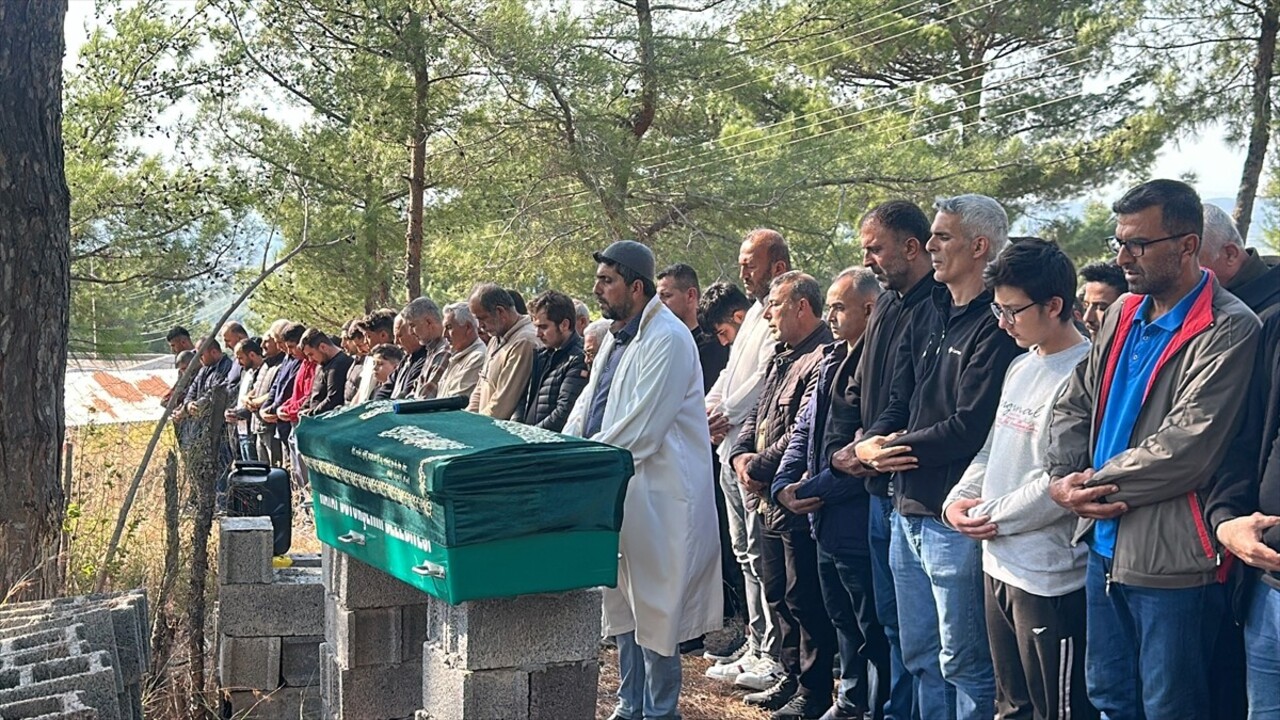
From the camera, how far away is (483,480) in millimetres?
4082

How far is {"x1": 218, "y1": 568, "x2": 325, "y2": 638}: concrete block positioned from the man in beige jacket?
1818 millimetres

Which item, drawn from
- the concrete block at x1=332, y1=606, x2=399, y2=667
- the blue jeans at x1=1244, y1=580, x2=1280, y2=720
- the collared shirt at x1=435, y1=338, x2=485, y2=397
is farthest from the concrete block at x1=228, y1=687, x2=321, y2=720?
the blue jeans at x1=1244, y1=580, x2=1280, y2=720

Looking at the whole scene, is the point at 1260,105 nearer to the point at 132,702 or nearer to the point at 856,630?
the point at 856,630

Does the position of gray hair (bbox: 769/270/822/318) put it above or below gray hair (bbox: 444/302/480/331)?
above

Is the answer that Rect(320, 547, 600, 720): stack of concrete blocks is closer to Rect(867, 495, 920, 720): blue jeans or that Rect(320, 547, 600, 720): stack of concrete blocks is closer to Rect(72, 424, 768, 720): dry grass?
Rect(867, 495, 920, 720): blue jeans

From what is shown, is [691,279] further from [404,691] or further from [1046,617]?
[1046,617]

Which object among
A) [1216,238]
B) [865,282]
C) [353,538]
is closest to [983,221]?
[1216,238]

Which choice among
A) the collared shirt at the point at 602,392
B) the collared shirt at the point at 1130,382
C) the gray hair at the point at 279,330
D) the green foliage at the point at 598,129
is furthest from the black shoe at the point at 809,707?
the gray hair at the point at 279,330

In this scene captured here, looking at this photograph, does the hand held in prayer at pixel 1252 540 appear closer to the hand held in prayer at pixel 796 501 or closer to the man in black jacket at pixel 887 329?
the man in black jacket at pixel 887 329

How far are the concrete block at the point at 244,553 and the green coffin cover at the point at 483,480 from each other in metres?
1.61

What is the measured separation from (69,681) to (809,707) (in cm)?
322

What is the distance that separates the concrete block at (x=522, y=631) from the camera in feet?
14.1

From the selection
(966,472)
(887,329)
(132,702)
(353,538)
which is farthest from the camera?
(887,329)

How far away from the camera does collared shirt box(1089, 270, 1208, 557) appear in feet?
13.1
